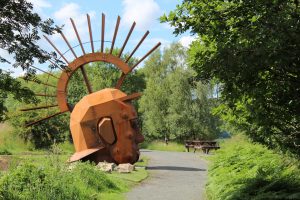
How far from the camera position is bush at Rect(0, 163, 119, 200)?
8.27 metres

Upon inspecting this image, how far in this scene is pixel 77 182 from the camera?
10.3 meters

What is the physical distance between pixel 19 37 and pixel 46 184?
409 cm

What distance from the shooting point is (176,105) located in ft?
136

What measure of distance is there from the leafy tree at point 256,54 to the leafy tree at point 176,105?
105 ft

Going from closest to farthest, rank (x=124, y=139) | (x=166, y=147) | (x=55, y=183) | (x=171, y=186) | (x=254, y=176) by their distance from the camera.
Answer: (x=254, y=176) < (x=55, y=183) < (x=171, y=186) < (x=124, y=139) < (x=166, y=147)

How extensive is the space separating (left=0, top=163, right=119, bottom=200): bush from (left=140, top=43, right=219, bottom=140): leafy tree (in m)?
28.0

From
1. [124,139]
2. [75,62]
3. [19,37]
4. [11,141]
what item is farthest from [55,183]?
[11,141]

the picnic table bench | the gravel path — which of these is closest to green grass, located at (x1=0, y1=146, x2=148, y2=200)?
the gravel path

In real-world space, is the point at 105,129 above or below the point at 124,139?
above

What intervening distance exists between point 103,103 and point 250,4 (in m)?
12.6

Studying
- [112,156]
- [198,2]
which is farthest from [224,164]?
[112,156]

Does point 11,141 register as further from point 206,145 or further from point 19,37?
point 19,37

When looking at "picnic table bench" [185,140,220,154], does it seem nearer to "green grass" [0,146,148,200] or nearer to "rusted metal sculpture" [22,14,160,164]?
"rusted metal sculpture" [22,14,160,164]

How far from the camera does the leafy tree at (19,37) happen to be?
5719 millimetres
